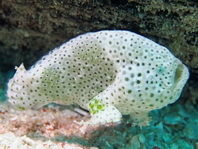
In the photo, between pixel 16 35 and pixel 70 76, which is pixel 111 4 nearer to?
pixel 70 76

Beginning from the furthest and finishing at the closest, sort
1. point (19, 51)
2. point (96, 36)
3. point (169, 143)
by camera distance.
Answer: point (19, 51), point (169, 143), point (96, 36)

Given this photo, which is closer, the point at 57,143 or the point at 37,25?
the point at 57,143

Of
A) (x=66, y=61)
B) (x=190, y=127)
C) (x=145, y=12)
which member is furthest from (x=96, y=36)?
(x=190, y=127)

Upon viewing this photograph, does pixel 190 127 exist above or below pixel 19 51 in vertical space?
below

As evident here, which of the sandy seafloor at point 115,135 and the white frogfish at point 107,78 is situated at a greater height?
the white frogfish at point 107,78

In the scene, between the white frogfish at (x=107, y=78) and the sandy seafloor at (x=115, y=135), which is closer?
the white frogfish at (x=107, y=78)

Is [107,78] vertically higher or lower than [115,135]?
higher

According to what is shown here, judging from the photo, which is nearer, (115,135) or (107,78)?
(107,78)

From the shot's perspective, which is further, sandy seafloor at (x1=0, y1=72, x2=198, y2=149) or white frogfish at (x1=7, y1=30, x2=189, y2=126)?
sandy seafloor at (x1=0, y1=72, x2=198, y2=149)
